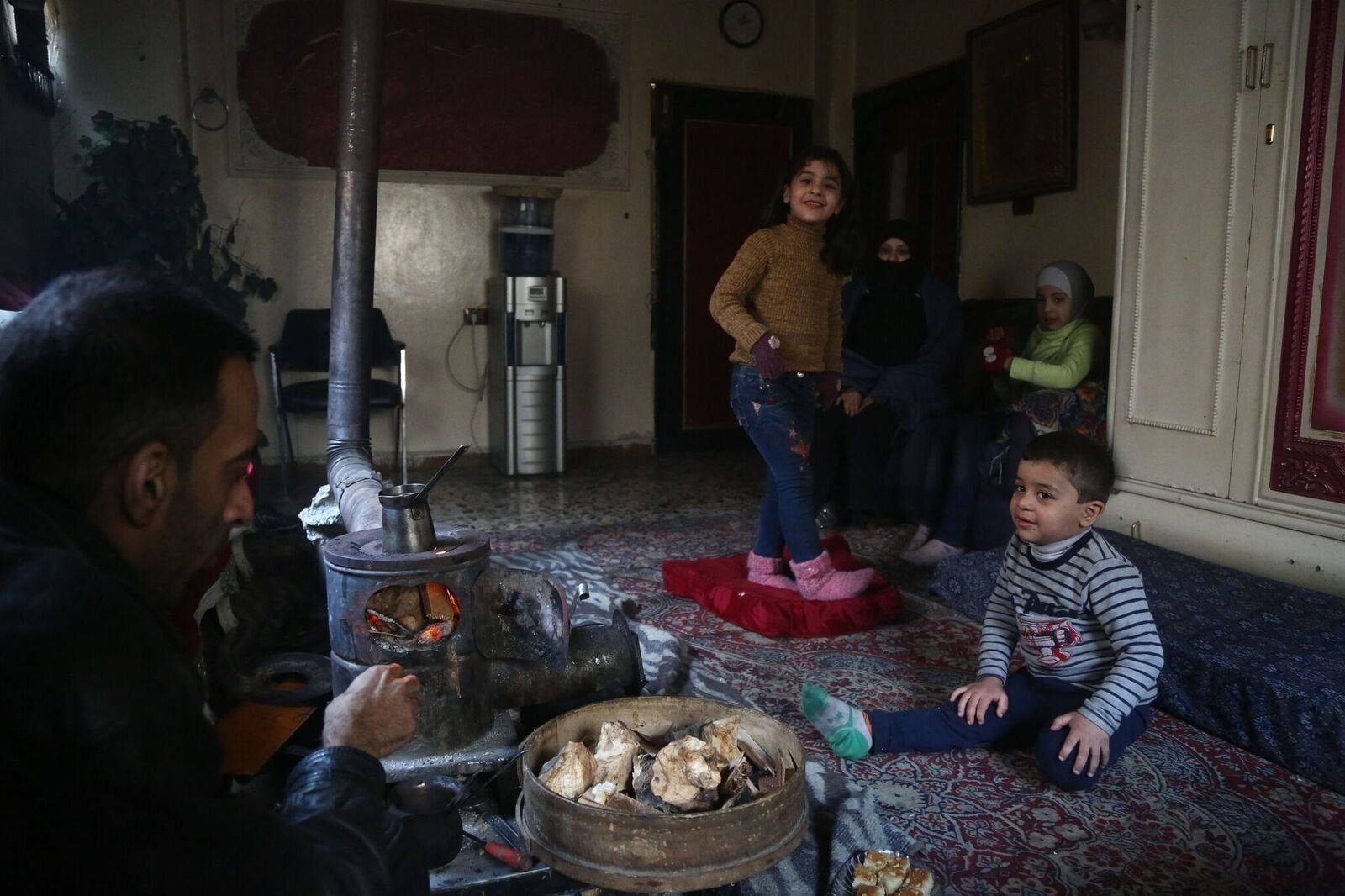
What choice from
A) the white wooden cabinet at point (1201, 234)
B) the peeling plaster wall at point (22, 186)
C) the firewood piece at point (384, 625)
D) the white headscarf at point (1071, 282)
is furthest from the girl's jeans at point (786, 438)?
the peeling plaster wall at point (22, 186)

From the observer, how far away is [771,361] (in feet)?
9.75

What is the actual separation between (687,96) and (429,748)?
203 inches

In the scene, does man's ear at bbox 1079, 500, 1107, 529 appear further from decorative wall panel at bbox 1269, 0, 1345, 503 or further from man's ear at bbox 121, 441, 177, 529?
man's ear at bbox 121, 441, 177, 529

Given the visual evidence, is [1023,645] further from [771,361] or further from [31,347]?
[31,347]

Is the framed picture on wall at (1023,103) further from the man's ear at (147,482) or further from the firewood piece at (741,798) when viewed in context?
the man's ear at (147,482)

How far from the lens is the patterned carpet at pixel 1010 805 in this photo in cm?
172

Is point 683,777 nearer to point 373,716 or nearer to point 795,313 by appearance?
point 373,716

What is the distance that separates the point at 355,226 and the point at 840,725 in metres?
2.59

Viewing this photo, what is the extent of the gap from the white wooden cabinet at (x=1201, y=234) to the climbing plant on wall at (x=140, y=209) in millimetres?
4006

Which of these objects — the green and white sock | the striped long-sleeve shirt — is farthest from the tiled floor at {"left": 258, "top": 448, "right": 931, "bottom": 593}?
the green and white sock

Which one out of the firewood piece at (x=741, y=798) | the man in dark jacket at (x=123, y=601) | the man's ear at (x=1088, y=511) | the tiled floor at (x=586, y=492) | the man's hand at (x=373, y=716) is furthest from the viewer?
the tiled floor at (x=586, y=492)

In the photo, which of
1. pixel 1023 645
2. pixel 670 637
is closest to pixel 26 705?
pixel 1023 645

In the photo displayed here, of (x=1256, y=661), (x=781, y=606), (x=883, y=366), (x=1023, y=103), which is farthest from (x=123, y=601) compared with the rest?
(x=1023, y=103)

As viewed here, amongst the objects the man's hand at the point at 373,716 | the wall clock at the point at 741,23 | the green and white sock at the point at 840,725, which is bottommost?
the green and white sock at the point at 840,725
